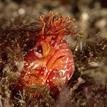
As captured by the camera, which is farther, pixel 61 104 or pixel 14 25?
pixel 14 25

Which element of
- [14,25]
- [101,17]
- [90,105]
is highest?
[101,17]

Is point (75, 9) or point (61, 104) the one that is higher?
point (75, 9)

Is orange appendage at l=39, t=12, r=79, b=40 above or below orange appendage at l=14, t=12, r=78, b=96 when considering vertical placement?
above

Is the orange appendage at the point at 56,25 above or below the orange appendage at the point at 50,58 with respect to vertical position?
above

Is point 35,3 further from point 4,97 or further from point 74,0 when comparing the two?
point 4,97

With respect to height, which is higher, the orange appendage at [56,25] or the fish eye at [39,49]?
the orange appendage at [56,25]

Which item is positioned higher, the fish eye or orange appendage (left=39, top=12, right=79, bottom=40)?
orange appendage (left=39, top=12, right=79, bottom=40)

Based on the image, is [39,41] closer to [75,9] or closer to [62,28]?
[62,28]

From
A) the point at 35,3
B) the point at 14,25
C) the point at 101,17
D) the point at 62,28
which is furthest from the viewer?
the point at 35,3

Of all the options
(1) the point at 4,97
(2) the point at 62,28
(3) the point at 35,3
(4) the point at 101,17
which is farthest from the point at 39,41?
(3) the point at 35,3

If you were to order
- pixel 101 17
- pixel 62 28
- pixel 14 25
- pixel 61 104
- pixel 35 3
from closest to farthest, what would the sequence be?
1. pixel 61 104
2. pixel 62 28
3. pixel 14 25
4. pixel 101 17
5. pixel 35 3
